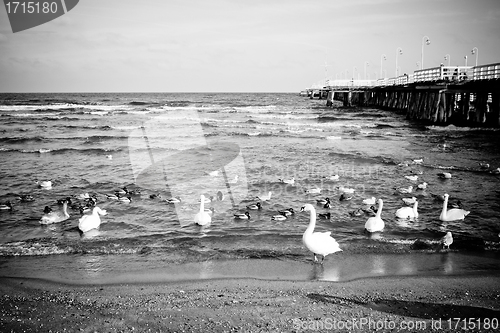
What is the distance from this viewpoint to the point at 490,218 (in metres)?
10.3

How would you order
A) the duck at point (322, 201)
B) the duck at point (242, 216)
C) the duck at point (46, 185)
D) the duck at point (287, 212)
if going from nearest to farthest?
the duck at point (242, 216), the duck at point (287, 212), the duck at point (322, 201), the duck at point (46, 185)

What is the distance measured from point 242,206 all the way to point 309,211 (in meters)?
2.09

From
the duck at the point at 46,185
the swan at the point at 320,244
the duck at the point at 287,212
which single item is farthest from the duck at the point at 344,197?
the duck at the point at 46,185

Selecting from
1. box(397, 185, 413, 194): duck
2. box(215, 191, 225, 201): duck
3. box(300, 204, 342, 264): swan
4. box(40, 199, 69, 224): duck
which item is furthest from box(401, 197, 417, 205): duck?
box(40, 199, 69, 224): duck

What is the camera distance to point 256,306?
18.7ft

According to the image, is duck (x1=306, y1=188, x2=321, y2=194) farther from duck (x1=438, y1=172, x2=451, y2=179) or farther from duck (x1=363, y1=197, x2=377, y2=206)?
duck (x1=438, y1=172, x2=451, y2=179)

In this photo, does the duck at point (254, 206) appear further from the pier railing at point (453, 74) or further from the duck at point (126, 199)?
the pier railing at point (453, 74)

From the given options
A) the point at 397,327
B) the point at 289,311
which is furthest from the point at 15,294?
the point at 397,327

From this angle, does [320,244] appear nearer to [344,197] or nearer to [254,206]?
[254,206]

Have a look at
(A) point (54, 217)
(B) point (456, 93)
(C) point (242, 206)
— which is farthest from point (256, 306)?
(B) point (456, 93)

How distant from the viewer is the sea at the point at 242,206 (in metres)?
7.48
